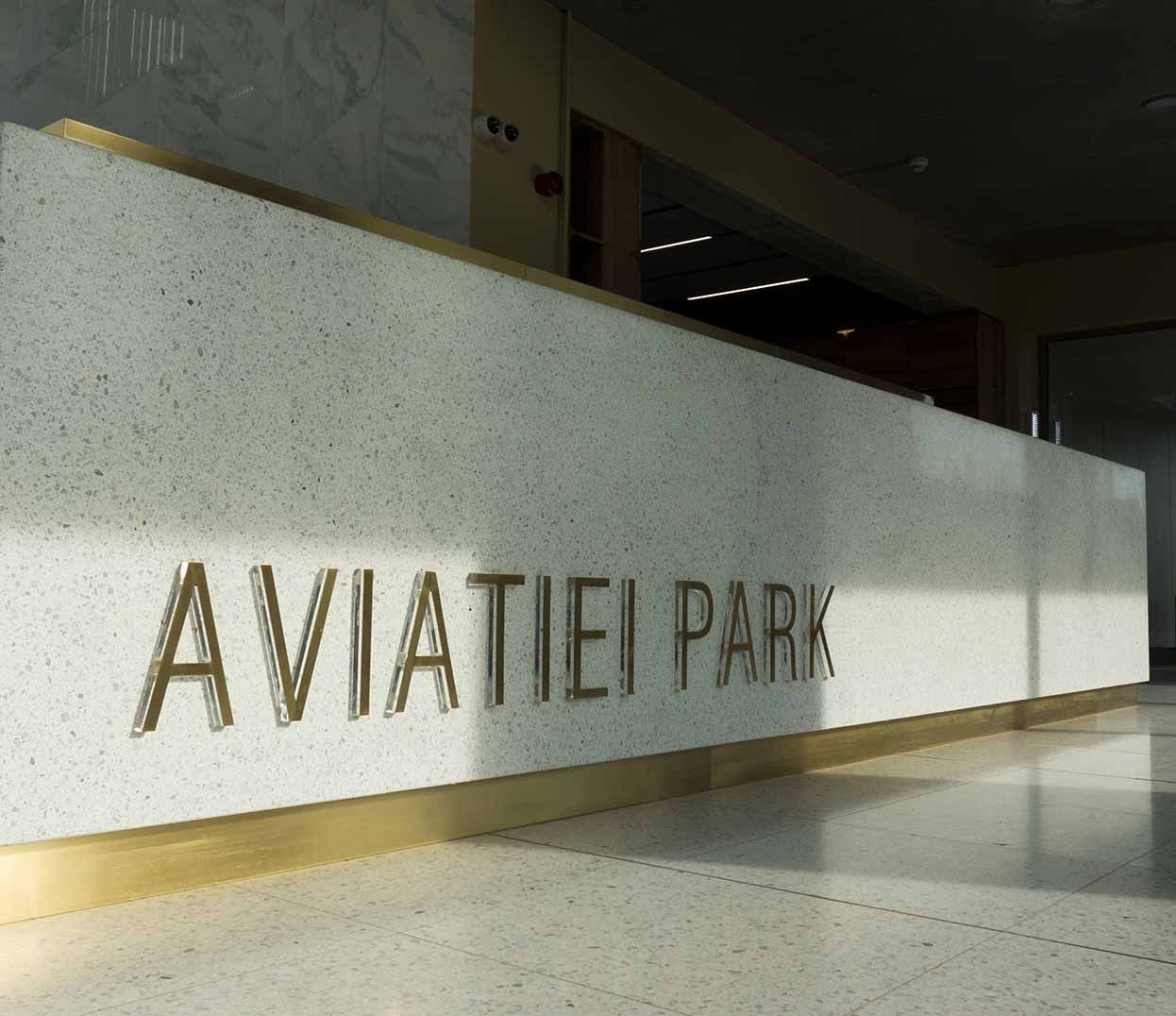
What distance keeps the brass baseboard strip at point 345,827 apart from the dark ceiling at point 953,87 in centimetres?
386

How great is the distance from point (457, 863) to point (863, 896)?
71 cm

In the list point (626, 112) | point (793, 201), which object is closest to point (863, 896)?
point (626, 112)

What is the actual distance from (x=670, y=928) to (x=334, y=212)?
1391 mm

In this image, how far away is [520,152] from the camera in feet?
17.7

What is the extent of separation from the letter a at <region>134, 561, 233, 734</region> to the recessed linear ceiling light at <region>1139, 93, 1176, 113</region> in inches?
254

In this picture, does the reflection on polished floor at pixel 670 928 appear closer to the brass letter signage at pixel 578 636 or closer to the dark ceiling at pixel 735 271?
the brass letter signage at pixel 578 636

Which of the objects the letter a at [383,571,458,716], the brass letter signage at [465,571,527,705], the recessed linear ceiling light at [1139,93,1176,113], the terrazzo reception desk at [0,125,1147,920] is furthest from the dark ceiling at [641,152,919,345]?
the letter a at [383,571,458,716]

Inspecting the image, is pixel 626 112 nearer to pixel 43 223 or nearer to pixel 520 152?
pixel 520 152

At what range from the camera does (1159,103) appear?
6.49 m

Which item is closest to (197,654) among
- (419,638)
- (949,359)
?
(419,638)

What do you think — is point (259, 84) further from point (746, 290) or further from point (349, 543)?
point (746, 290)

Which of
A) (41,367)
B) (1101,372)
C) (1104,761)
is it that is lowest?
(1104,761)

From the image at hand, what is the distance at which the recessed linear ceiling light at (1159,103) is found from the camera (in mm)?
6434

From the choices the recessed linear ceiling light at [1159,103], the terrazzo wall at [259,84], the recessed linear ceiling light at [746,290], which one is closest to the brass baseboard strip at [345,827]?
the terrazzo wall at [259,84]
